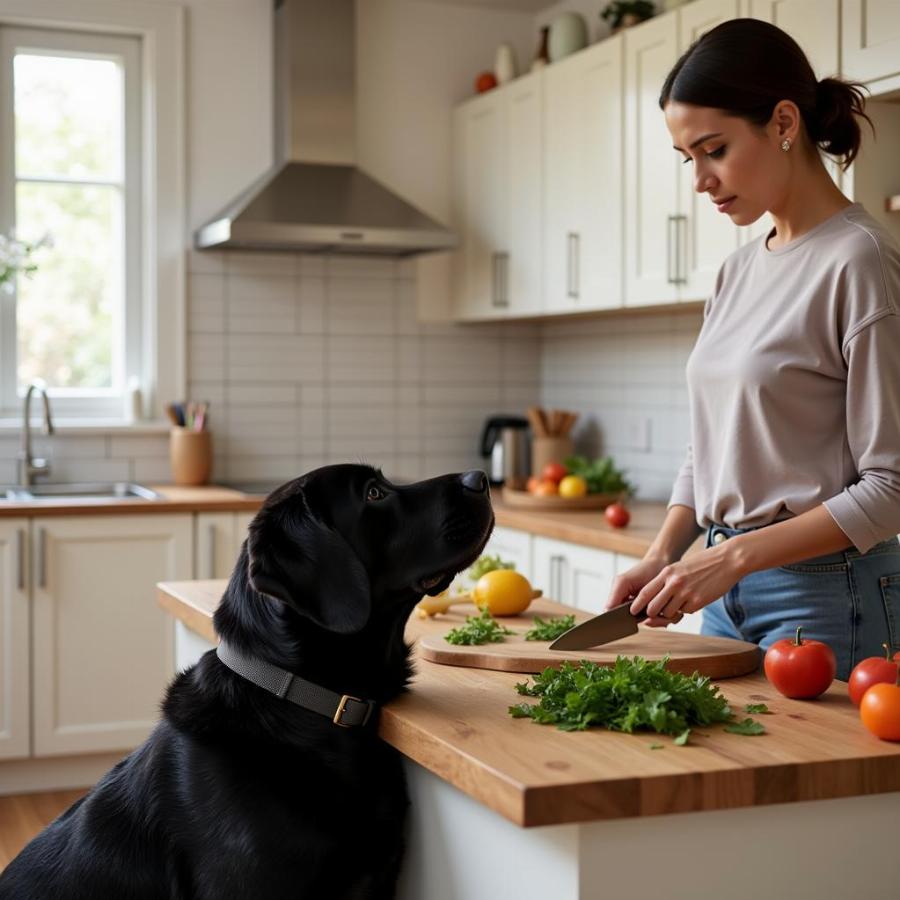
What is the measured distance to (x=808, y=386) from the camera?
1.80 m

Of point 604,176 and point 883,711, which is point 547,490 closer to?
point 604,176

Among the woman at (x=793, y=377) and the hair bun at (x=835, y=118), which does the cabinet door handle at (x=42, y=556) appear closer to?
the woman at (x=793, y=377)

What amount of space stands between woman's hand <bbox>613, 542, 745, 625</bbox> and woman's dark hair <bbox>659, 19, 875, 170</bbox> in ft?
2.01

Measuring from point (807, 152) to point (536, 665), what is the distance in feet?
2.79

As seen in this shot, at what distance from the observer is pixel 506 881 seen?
1.32 meters

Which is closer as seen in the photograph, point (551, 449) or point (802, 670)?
point (802, 670)

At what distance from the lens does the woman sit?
1.69m

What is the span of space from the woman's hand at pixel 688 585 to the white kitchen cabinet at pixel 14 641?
2638mm

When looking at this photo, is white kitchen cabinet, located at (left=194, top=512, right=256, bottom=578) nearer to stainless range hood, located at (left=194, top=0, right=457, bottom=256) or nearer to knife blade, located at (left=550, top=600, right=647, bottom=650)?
stainless range hood, located at (left=194, top=0, right=457, bottom=256)

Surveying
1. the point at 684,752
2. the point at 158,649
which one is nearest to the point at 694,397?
the point at 684,752

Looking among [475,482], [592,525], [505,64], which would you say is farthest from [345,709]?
→ [505,64]

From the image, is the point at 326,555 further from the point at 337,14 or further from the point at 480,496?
the point at 337,14

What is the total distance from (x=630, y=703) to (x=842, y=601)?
568mm

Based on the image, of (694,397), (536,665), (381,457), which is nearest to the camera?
(536,665)
